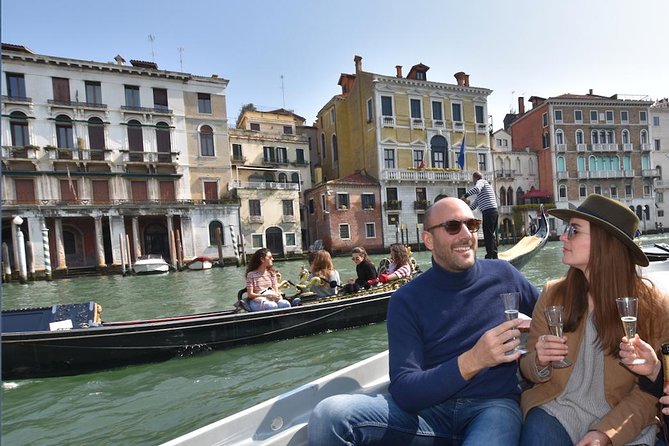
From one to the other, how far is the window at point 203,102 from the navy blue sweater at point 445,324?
22450mm

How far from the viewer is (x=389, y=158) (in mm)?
23531

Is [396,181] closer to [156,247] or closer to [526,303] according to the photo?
[156,247]

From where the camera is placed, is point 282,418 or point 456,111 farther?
point 456,111

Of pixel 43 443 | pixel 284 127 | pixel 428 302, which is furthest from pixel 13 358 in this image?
pixel 284 127

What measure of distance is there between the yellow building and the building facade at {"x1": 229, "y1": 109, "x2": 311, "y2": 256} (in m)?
3.26

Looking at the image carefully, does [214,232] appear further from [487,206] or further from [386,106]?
[487,206]

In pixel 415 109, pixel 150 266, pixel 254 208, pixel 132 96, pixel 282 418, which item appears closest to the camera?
pixel 282 418

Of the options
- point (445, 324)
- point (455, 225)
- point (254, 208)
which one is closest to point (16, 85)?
point (254, 208)

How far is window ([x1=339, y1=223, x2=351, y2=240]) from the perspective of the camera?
22344 mm

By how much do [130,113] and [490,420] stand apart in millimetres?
22547

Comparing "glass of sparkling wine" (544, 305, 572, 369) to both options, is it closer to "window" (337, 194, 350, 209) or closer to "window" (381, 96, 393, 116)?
"window" (337, 194, 350, 209)

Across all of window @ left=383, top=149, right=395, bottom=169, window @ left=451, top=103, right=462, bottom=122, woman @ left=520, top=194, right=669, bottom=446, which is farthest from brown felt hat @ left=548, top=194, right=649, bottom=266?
window @ left=451, top=103, right=462, bottom=122

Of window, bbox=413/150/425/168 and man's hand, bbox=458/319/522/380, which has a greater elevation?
window, bbox=413/150/425/168

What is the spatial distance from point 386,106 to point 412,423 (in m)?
22.9
